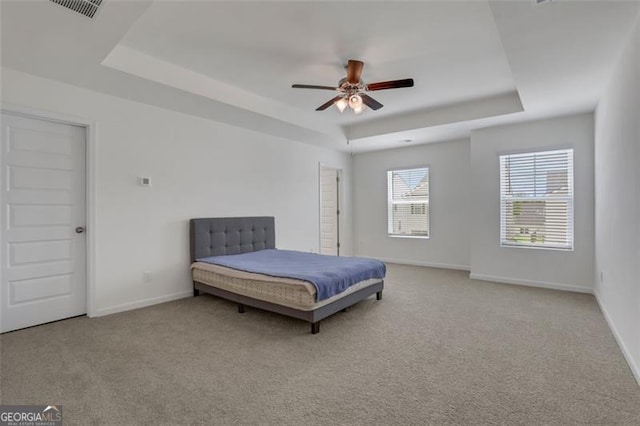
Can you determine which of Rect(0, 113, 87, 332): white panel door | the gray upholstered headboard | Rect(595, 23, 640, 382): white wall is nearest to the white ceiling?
Rect(595, 23, 640, 382): white wall

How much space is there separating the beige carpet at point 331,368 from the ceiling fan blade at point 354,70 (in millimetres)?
2495

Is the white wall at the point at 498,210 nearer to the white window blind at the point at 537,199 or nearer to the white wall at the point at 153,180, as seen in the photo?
the white window blind at the point at 537,199

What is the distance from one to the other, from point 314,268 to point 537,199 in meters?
3.64

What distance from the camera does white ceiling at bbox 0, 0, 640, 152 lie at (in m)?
2.33

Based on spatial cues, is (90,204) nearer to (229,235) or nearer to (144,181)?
(144,181)

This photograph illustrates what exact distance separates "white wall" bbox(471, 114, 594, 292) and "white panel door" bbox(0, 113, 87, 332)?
5500 millimetres

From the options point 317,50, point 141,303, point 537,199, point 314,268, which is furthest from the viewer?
point 537,199

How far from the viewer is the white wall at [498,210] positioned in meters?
4.39

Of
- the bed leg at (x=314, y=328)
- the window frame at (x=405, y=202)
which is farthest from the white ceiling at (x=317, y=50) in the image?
the bed leg at (x=314, y=328)

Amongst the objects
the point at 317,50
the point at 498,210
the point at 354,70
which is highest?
the point at 317,50

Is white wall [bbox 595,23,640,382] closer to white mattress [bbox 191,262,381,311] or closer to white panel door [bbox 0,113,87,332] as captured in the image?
white mattress [bbox 191,262,381,311]

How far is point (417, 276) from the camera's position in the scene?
5.45 meters

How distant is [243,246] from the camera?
4.85 m

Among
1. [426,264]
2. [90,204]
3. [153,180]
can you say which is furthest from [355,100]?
[426,264]
